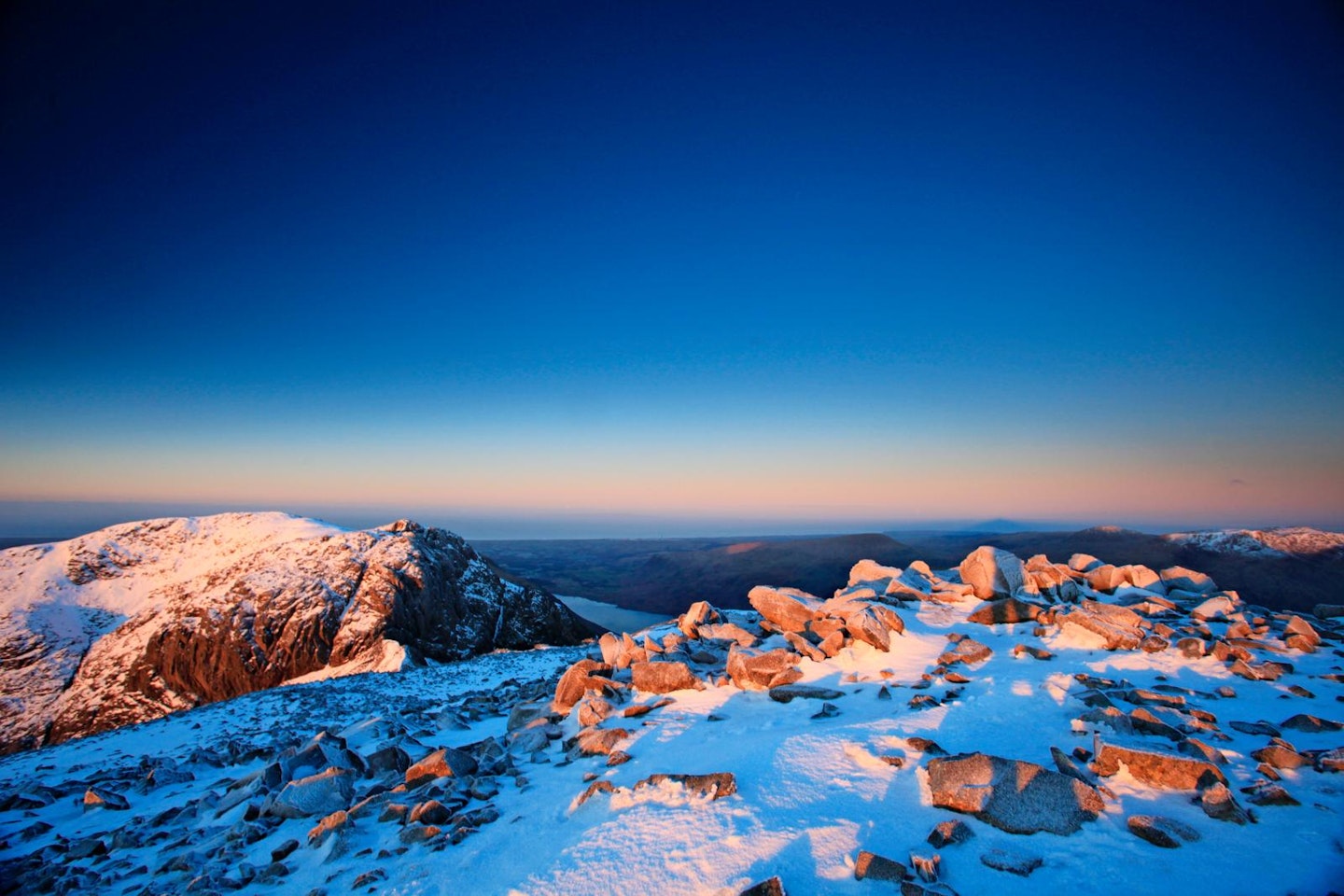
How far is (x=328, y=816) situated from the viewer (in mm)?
6578

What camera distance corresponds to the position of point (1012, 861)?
4.25 meters

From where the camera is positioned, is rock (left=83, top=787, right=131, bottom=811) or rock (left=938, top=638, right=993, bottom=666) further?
rock (left=938, top=638, right=993, bottom=666)

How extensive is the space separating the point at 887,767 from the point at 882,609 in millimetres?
6616

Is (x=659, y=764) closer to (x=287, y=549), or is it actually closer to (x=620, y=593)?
(x=287, y=549)

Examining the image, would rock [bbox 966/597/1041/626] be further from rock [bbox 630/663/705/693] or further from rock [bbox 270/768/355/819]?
rock [bbox 270/768/355/819]

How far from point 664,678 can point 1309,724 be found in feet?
31.3

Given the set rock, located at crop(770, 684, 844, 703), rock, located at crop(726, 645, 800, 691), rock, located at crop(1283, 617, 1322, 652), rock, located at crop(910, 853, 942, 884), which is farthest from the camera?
rock, located at crop(1283, 617, 1322, 652)

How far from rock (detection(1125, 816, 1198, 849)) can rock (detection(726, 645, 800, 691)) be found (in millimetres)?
6092

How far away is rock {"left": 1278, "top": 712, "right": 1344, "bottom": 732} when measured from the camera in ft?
22.7

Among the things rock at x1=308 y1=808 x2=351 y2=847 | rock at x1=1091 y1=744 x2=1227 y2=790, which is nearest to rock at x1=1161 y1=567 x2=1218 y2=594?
rock at x1=1091 y1=744 x2=1227 y2=790

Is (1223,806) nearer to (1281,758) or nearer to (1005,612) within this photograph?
(1281,758)

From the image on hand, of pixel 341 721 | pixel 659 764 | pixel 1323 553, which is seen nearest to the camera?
pixel 659 764

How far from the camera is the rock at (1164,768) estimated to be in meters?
5.20

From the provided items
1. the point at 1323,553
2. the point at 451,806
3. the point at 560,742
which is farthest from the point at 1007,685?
the point at 1323,553
